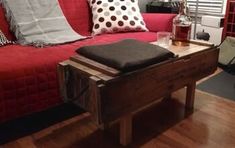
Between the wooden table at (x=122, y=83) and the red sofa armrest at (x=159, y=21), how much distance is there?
74 centimetres

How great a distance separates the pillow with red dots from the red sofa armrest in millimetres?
155

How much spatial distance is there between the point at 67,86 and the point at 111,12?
110 cm

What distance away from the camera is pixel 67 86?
4.48 ft

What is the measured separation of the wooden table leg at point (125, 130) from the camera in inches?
53.2

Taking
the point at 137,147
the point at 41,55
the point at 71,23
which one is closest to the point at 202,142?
the point at 137,147

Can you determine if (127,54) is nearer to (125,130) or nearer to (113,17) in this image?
(125,130)

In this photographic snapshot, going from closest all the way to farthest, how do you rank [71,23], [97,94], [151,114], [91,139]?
[97,94] → [91,139] → [151,114] → [71,23]

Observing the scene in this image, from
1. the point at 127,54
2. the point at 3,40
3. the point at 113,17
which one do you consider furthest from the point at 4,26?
the point at 127,54

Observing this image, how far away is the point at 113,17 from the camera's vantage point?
2.23 meters

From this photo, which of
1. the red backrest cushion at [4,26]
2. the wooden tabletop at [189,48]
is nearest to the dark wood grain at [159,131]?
the wooden tabletop at [189,48]

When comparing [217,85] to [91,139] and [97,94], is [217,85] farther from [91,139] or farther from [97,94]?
[97,94]

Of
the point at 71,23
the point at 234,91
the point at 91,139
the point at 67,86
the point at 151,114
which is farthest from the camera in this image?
the point at 71,23

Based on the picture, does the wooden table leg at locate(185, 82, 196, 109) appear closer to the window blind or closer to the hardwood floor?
the hardwood floor

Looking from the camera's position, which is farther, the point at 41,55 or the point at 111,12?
the point at 111,12
